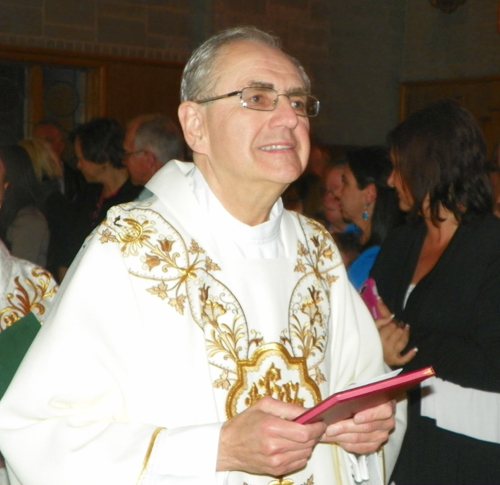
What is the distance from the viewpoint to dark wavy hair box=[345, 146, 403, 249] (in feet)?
12.9

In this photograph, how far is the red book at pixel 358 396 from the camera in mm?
1646

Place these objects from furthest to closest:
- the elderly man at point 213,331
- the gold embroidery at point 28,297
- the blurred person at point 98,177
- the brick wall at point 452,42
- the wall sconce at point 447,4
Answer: the wall sconce at point 447,4 < the brick wall at point 452,42 < the blurred person at point 98,177 < the gold embroidery at point 28,297 < the elderly man at point 213,331

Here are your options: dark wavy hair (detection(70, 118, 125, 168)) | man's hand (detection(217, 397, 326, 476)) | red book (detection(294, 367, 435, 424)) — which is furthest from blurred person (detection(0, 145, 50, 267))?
red book (detection(294, 367, 435, 424))

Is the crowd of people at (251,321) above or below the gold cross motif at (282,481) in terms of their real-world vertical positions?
above

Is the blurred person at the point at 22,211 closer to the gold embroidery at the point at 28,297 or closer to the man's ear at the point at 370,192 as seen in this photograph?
the gold embroidery at the point at 28,297

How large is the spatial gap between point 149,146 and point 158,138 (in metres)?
0.07

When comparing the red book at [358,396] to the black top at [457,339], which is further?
the black top at [457,339]

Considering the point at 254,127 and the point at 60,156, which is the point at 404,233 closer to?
the point at 254,127

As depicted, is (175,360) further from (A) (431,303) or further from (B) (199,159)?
(A) (431,303)

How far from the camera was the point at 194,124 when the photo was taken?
220 centimetres

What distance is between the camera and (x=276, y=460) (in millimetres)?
1713

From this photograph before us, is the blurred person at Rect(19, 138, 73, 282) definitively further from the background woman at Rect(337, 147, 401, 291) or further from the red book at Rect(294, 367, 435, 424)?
the red book at Rect(294, 367, 435, 424)

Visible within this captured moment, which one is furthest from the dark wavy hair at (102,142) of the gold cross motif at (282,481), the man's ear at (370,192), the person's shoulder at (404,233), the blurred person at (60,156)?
the gold cross motif at (282,481)

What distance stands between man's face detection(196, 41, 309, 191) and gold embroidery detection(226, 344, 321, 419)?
1.40 feet
